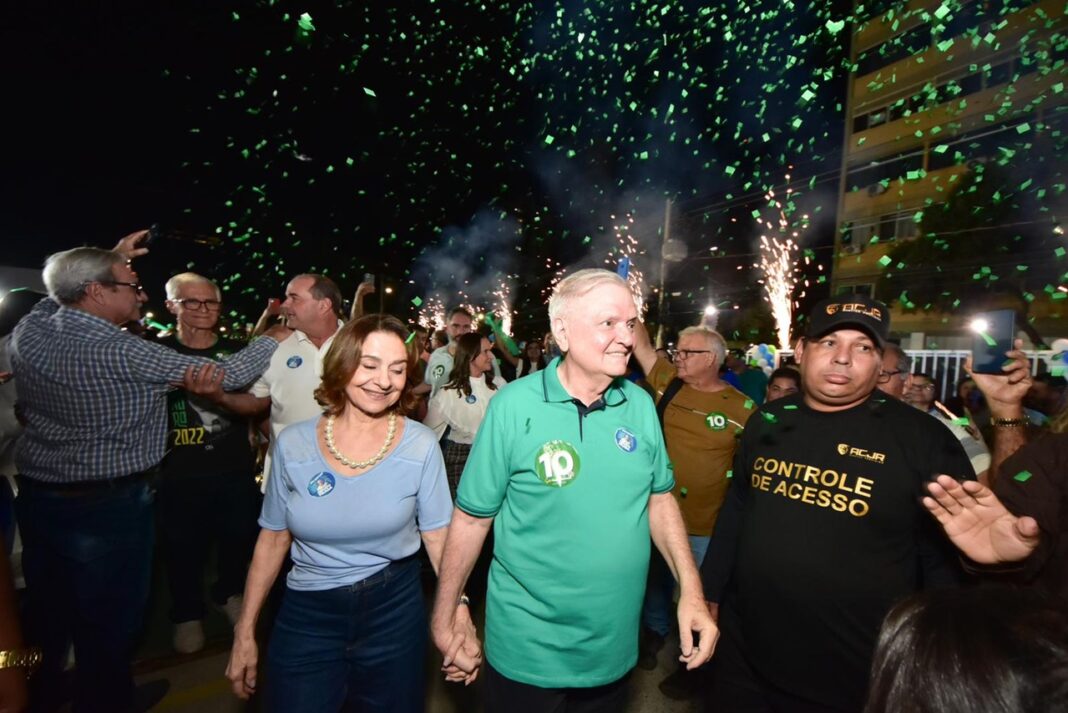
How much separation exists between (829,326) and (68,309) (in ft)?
13.8

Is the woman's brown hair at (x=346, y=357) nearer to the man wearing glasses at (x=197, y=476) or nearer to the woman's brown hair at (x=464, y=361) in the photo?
the man wearing glasses at (x=197, y=476)

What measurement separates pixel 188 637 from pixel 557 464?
3.74 meters

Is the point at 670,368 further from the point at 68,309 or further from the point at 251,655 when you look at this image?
the point at 68,309

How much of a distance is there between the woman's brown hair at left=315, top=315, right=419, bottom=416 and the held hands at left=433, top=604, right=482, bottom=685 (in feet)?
3.38

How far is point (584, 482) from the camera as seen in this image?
2.21 m

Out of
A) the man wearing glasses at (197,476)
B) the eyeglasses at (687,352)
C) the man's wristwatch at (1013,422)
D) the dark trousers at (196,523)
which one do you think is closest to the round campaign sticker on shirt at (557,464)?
the man's wristwatch at (1013,422)

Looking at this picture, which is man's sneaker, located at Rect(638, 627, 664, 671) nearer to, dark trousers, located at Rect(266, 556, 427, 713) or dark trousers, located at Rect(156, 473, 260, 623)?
dark trousers, located at Rect(266, 556, 427, 713)

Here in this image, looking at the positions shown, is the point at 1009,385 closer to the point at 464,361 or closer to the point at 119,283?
the point at 464,361

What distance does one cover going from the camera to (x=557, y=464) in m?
2.23

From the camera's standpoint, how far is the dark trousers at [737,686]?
2453mm

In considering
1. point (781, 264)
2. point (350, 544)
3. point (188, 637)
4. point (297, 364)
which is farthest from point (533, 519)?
point (781, 264)

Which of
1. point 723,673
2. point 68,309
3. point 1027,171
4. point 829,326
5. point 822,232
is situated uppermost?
point 822,232

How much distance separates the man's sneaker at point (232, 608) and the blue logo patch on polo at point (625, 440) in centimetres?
417

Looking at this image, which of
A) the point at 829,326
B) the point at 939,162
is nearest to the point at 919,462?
the point at 829,326
